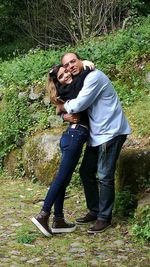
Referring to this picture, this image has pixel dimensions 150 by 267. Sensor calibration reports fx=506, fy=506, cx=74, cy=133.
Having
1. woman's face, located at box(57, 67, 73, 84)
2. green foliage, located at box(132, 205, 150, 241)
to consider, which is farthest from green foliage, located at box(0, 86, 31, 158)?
green foliage, located at box(132, 205, 150, 241)

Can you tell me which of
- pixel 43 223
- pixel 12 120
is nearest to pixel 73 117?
pixel 43 223

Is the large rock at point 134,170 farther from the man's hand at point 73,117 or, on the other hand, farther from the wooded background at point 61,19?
the wooded background at point 61,19

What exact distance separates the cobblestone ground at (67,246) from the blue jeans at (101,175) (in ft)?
0.86

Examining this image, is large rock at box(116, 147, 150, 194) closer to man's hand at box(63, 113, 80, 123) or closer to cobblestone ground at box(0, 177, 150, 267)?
cobblestone ground at box(0, 177, 150, 267)

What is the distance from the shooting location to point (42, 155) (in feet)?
25.1

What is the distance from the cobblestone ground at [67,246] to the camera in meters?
4.66

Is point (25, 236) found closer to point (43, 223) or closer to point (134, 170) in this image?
point (43, 223)

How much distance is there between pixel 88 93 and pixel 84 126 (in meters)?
0.37

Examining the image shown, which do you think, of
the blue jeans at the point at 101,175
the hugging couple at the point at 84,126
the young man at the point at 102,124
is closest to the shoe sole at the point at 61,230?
the hugging couple at the point at 84,126

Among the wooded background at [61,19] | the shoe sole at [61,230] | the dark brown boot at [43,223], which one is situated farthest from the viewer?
the wooded background at [61,19]

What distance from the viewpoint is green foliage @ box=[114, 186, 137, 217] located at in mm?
5789

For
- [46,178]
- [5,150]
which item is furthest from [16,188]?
[5,150]

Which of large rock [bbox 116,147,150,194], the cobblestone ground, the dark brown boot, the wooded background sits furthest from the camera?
the wooded background

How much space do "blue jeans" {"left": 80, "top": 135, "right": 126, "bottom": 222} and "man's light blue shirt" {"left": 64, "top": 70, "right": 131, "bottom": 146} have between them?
10 centimetres
